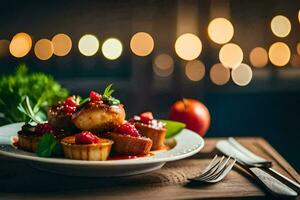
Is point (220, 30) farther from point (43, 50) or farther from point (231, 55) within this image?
point (43, 50)

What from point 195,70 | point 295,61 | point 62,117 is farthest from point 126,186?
point 295,61

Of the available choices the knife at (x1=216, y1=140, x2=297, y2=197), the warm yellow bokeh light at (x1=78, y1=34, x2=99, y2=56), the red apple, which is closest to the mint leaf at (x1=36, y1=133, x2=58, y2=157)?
the knife at (x1=216, y1=140, x2=297, y2=197)

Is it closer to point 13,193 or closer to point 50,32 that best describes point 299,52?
point 50,32

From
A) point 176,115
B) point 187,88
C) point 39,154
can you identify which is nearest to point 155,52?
point 187,88

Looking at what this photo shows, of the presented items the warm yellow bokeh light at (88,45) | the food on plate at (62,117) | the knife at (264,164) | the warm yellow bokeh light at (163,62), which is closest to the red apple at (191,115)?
the knife at (264,164)

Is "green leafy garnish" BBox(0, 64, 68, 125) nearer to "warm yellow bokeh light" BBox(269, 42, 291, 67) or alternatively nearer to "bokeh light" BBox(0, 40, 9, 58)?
"bokeh light" BBox(0, 40, 9, 58)
